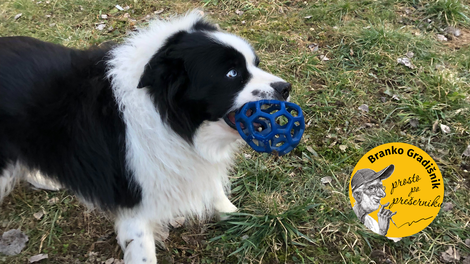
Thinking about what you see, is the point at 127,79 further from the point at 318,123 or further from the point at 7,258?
the point at 318,123

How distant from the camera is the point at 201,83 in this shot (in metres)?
2.00

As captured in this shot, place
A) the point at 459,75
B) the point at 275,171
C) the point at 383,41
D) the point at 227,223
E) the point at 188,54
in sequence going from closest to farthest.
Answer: the point at 188,54, the point at 227,223, the point at 275,171, the point at 459,75, the point at 383,41

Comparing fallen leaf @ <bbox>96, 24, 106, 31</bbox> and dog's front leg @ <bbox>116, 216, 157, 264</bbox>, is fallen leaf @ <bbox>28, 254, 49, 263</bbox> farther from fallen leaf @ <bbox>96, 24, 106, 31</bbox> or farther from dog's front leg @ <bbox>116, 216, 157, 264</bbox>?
fallen leaf @ <bbox>96, 24, 106, 31</bbox>

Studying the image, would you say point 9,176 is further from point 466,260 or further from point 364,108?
point 466,260

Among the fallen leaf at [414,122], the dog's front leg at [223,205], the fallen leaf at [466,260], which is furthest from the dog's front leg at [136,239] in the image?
the fallen leaf at [414,122]

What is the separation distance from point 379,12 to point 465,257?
3512 millimetres

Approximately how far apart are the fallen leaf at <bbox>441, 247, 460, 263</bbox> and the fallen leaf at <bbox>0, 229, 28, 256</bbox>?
10.9 feet

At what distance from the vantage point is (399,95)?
3.74 metres

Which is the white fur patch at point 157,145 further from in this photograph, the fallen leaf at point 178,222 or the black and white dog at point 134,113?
the fallen leaf at point 178,222

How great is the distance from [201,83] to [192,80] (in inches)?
2.2

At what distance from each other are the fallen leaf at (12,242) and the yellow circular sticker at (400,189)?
2.78 meters

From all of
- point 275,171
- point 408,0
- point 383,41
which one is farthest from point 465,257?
point 408,0

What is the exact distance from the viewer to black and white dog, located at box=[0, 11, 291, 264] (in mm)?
2016

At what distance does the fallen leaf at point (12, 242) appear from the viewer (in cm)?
269
